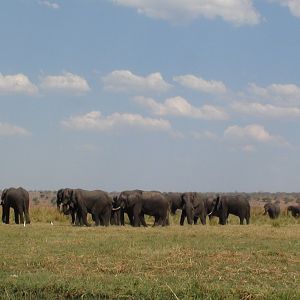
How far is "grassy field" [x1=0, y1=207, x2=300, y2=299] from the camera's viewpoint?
1139 cm

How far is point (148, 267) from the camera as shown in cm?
1388

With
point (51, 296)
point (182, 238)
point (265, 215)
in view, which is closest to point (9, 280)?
point (51, 296)

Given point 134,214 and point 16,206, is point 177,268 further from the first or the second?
point 16,206

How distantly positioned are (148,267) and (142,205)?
16.2m

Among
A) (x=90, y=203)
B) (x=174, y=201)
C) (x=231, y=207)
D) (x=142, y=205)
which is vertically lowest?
(x=231, y=207)

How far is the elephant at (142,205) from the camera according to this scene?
2978cm

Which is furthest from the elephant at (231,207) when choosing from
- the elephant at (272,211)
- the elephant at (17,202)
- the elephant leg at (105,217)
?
the elephant at (17,202)

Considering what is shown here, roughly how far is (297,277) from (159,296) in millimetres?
3192

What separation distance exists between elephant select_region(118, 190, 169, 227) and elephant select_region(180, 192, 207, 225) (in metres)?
1.91

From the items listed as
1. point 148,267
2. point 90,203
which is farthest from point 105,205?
point 148,267

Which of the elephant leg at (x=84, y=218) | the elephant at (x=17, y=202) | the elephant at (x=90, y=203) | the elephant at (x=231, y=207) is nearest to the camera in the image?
the elephant leg at (x=84, y=218)

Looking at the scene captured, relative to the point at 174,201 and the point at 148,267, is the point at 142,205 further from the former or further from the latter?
the point at 148,267

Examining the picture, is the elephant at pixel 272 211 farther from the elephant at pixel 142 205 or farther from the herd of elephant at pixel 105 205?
Result: the elephant at pixel 142 205

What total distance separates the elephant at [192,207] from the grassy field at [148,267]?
35.0ft
